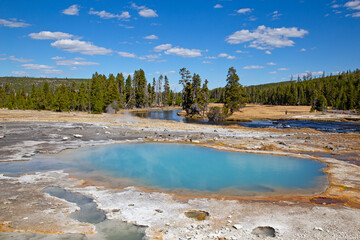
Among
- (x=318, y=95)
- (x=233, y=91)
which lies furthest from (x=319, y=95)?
(x=233, y=91)

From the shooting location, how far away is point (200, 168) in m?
18.8

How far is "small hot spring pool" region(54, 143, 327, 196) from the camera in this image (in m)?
14.6

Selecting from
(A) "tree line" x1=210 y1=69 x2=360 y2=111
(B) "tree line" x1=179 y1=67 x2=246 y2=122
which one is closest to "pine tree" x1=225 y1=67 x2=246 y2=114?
(B) "tree line" x1=179 y1=67 x2=246 y2=122

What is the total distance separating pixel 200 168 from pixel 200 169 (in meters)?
0.27

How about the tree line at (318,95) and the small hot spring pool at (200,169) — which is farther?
the tree line at (318,95)

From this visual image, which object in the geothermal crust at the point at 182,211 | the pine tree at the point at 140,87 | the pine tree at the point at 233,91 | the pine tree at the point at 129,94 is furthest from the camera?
the pine tree at the point at 129,94

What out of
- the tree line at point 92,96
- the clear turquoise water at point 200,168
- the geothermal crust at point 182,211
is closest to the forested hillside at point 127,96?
the tree line at point 92,96

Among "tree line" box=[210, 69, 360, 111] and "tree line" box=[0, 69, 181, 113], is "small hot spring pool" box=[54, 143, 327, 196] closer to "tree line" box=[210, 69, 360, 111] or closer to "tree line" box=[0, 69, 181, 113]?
"tree line" box=[0, 69, 181, 113]

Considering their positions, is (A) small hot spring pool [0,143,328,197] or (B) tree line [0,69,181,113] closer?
(A) small hot spring pool [0,143,328,197]

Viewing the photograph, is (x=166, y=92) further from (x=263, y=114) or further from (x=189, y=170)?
(x=189, y=170)

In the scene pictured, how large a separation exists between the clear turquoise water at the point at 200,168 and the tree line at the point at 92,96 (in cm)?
5513

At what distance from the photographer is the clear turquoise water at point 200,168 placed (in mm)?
15114

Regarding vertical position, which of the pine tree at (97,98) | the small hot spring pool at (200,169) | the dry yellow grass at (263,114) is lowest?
the small hot spring pool at (200,169)

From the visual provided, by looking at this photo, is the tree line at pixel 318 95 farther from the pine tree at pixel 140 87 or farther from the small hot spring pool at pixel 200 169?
the small hot spring pool at pixel 200 169
